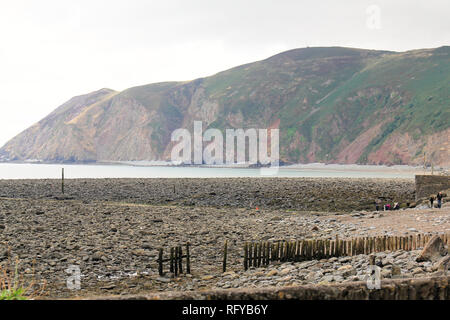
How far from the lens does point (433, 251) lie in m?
11.8

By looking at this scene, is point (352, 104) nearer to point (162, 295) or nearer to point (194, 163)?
point (194, 163)

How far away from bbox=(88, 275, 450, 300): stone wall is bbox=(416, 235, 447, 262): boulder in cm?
732

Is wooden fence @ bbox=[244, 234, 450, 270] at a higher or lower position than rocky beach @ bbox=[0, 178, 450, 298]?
higher

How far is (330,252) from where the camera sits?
46.4ft

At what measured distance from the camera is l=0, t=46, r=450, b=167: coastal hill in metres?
132

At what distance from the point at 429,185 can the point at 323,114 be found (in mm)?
130023

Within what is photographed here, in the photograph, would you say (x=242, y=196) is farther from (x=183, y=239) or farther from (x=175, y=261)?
(x=175, y=261)

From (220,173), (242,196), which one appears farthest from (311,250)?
(220,173)

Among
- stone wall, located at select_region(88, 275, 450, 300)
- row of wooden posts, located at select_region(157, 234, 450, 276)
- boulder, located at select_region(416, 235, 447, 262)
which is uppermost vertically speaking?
stone wall, located at select_region(88, 275, 450, 300)

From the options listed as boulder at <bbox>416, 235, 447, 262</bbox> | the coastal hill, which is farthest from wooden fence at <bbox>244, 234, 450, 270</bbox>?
the coastal hill

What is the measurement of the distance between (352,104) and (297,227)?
472ft

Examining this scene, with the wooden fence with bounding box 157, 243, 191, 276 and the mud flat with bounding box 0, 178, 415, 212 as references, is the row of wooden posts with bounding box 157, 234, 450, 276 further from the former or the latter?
the mud flat with bounding box 0, 178, 415, 212

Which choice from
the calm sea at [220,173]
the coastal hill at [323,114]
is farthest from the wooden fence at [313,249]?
the coastal hill at [323,114]
